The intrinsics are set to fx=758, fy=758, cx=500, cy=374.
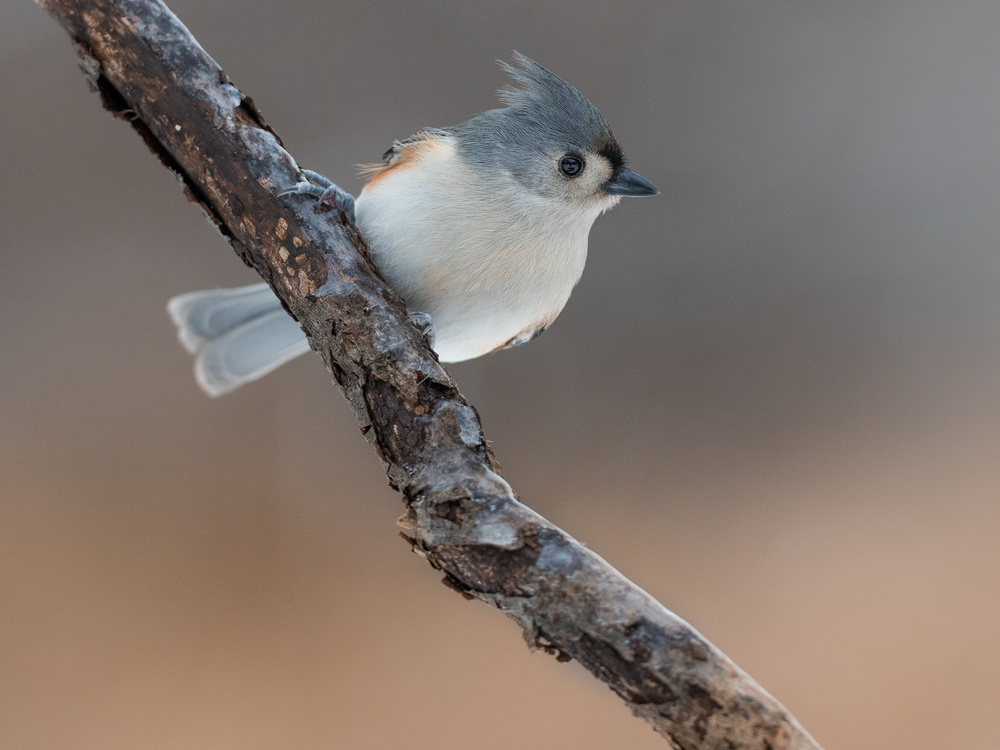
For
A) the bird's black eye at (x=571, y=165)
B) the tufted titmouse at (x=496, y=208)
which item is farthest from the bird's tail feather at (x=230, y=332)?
the bird's black eye at (x=571, y=165)

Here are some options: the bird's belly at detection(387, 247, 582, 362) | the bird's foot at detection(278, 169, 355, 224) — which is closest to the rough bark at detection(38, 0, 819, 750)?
the bird's foot at detection(278, 169, 355, 224)

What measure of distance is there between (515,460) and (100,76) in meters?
1.16

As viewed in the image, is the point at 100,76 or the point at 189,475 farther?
the point at 189,475

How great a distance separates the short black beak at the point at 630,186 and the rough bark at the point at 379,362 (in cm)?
39

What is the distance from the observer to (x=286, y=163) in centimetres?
87

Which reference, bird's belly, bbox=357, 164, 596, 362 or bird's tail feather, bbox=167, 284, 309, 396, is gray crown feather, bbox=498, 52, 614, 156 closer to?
bird's belly, bbox=357, 164, 596, 362

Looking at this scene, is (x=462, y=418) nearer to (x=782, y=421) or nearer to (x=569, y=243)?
(x=569, y=243)

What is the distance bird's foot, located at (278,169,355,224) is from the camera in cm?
86

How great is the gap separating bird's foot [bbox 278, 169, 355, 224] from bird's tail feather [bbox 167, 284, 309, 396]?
342 mm

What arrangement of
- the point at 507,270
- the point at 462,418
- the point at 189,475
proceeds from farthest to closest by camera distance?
the point at 189,475, the point at 507,270, the point at 462,418

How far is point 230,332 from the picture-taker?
125 centimetres

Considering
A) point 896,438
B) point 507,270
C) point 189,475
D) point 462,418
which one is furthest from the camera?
point 896,438

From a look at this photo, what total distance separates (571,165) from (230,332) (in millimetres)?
619

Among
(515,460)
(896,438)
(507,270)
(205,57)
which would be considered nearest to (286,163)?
(205,57)
